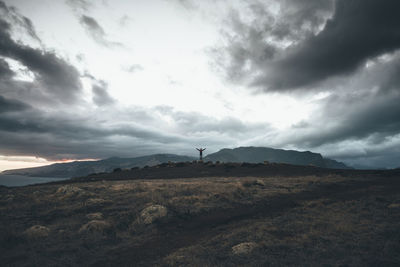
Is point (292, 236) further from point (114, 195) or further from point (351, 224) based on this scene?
point (114, 195)

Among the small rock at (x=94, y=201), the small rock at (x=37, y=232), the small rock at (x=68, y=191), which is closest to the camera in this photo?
the small rock at (x=37, y=232)

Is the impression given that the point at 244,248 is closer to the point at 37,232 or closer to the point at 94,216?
the point at 94,216

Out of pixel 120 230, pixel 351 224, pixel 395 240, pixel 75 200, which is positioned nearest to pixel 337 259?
pixel 395 240

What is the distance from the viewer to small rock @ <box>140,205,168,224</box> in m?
15.3

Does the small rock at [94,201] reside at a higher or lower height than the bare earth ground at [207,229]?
higher

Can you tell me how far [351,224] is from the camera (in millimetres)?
12344

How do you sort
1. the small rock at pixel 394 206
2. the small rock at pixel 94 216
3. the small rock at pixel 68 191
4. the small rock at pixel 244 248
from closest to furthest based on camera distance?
the small rock at pixel 244 248 → the small rock at pixel 394 206 → the small rock at pixel 94 216 → the small rock at pixel 68 191

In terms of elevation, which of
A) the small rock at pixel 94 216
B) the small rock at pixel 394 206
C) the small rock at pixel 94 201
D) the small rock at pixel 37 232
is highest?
the small rock at pixel 394 206

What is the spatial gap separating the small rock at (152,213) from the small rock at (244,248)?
7.42m

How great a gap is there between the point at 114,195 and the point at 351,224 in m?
21.7

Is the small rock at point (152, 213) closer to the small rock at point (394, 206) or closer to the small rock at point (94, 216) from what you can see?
the small rock at point (94, 216)

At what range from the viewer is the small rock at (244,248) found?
33.0 feet

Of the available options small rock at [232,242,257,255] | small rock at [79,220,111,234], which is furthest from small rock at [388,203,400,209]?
small rock at [79,220,111,234]

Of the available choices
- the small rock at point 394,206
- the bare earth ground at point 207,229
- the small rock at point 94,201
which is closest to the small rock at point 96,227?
the bare earth ground at point 207,229
